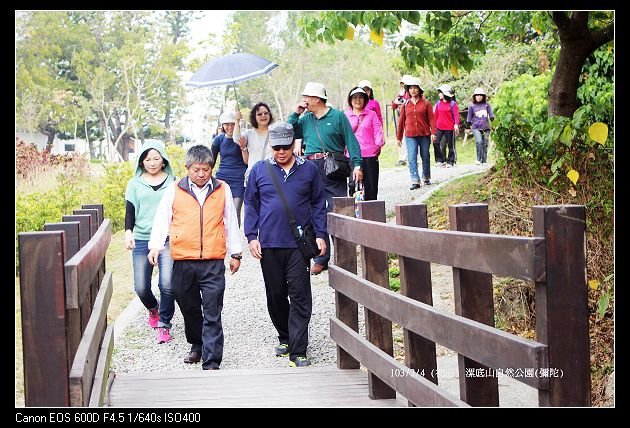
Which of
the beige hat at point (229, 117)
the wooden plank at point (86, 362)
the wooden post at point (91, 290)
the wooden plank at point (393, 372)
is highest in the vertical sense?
the beige hat at point (229, 117)

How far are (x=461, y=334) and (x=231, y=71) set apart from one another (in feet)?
25.9

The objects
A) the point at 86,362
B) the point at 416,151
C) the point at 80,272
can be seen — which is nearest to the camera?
the point at 80,272

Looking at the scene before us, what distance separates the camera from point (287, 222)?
6.22 metres

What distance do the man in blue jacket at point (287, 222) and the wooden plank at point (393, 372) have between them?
423mm

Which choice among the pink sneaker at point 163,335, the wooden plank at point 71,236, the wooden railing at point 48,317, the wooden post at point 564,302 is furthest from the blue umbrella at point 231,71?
the wooden post at point 564,302

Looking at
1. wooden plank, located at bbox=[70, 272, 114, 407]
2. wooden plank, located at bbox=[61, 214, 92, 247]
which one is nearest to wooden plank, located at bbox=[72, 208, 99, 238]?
wooden plank, located at bbox=[61, 214, 92, 247]

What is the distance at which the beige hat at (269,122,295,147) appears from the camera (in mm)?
6215

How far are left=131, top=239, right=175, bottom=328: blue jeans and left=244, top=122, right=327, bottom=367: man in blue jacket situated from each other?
804 mm

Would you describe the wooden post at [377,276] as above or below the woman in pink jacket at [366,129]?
below

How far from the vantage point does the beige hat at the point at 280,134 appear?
20.4 feet

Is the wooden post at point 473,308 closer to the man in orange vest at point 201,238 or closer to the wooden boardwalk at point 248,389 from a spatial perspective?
the wooden boardwalk at point 248,389

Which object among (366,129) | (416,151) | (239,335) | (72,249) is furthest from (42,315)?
(416,151)

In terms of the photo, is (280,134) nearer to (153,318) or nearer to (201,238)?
(201,238)
